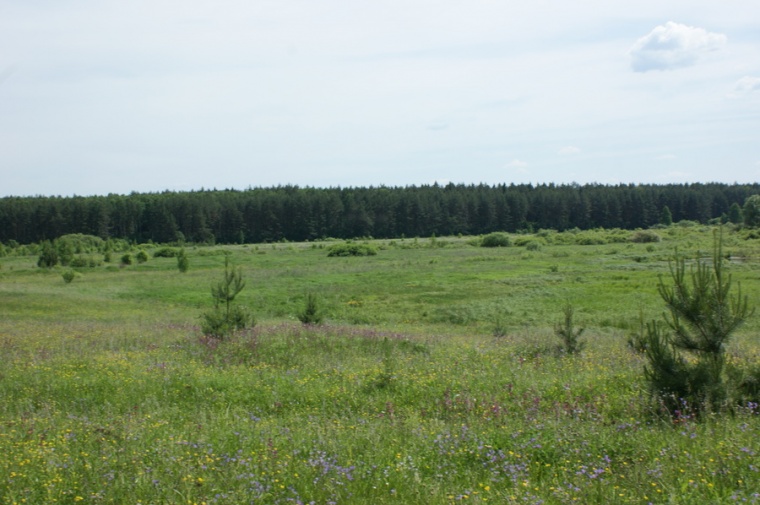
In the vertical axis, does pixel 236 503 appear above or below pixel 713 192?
below

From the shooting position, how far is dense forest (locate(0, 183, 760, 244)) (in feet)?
400

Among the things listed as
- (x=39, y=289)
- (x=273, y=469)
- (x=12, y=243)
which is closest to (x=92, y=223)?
(x=12, y=243)

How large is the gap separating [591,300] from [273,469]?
30.0 meters

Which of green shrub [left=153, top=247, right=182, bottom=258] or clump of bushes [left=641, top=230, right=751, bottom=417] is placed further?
green shrub [left=153, top=247, right=182, bottom=258]

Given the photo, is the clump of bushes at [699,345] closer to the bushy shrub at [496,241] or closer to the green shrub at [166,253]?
the green shrub at [166,253]

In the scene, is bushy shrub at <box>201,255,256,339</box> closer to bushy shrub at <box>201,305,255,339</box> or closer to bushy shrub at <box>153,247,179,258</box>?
bushy shrub at <box>201,305,255,339</box>

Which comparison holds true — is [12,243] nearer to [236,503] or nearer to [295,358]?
[295,358]

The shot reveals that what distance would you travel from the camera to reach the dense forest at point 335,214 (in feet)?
400

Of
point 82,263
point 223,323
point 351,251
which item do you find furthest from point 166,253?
point 223,323

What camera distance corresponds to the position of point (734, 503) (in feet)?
15.2

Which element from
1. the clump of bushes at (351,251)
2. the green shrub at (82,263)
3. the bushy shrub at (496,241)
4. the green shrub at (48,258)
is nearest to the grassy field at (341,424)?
the green shrub at (48,258)

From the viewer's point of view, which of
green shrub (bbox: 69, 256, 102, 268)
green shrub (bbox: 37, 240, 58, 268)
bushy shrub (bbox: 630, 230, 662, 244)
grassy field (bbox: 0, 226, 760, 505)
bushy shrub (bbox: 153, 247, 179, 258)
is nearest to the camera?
grassy field (bbox: 0, 226, 760, 505)

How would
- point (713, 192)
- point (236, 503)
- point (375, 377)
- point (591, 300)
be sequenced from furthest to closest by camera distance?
point (713, 192), point (591, 300), point (375, 377), point (236, 503)

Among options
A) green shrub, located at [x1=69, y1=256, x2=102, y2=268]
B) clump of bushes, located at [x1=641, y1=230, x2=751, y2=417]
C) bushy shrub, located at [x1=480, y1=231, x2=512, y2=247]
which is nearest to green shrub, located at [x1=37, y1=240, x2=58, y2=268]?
green shrub, located at [x1=69, y1=256, x2=102, y2=268]
